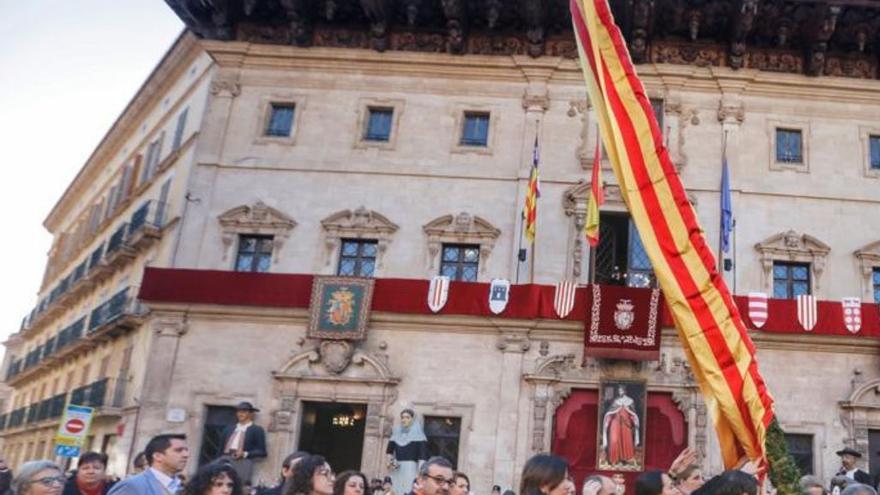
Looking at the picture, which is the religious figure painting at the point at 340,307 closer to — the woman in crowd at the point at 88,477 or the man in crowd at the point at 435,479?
the woman in crowd at the point at 88,477

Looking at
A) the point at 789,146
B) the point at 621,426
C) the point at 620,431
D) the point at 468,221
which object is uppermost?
the point at 789,146

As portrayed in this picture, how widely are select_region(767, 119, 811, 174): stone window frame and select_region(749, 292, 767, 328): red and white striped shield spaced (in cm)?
376

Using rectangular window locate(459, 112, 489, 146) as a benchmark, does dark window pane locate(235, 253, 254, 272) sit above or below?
below

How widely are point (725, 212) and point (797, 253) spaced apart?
8.14 ft

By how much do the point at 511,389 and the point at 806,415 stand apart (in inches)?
261

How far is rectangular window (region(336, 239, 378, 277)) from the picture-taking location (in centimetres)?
1972

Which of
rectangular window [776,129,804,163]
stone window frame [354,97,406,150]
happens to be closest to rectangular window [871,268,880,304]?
rectangular window [776,129,804,163]

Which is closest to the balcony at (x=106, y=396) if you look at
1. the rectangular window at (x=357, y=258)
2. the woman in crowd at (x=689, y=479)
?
the rectangular window at (x=357, y=258)

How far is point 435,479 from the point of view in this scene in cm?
645

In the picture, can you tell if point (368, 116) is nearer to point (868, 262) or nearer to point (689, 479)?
point (868, 262)

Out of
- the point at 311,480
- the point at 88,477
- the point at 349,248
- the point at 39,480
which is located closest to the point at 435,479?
the point at 311,480

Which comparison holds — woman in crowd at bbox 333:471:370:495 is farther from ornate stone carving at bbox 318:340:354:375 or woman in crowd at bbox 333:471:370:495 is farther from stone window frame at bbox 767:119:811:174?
stone window frame at bbox 767:119:811:174

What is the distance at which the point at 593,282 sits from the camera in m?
19.3

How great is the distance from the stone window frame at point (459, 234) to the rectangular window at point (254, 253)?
4.07 metres
